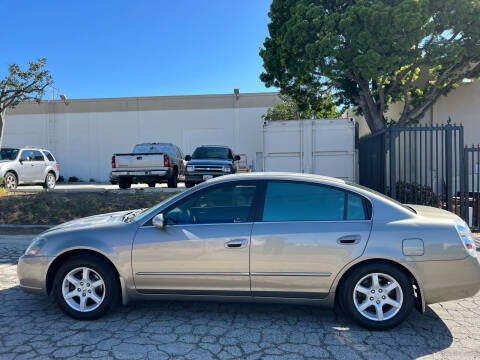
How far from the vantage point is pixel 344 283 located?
3.55 meters

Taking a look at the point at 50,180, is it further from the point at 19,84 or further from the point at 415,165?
the point at 415,165

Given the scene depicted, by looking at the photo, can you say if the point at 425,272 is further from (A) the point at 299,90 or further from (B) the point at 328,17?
(A) the point at 299,90

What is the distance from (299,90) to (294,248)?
12.6 m

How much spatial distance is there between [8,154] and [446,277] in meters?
14.2

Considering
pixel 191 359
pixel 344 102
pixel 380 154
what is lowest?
pixel 191 359

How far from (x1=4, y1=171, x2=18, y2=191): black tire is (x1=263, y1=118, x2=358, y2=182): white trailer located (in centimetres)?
872

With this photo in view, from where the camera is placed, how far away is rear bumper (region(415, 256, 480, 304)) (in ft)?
11.3

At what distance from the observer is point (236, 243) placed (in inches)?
141

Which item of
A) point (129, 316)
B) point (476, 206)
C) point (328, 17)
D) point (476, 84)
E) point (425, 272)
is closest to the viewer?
point (425, 272)

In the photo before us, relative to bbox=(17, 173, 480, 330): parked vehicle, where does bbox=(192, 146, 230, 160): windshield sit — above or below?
above

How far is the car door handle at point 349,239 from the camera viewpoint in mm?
3490

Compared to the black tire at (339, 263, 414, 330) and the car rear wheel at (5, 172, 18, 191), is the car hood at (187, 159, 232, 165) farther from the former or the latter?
the black tire at (339, 263, 414, 330)

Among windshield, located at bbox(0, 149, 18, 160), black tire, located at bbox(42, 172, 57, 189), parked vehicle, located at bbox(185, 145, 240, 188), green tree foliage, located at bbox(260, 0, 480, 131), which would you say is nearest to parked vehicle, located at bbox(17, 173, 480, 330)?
green tree foliage, located at bbox(260, 0, 480, 131)

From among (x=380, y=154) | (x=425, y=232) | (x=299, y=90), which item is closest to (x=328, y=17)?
(x=299, y=90)
